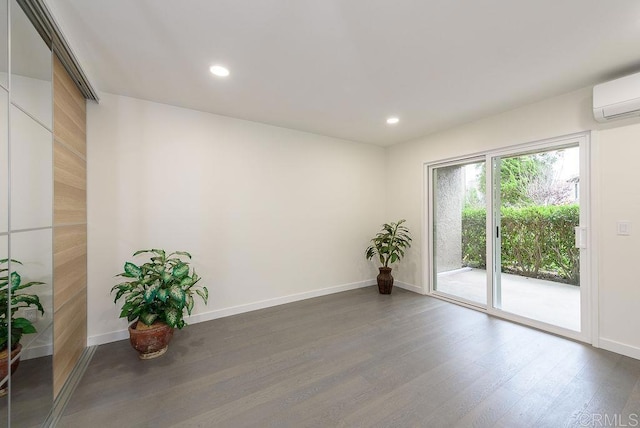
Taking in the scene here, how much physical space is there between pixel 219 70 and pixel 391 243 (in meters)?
3.32

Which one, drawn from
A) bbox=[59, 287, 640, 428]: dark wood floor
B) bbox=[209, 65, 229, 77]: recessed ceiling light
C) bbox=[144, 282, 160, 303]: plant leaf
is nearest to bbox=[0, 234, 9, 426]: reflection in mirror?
bbox=[59, 287, 640, 428]: dark wood floor

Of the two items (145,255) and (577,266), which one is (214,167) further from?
(577,266)

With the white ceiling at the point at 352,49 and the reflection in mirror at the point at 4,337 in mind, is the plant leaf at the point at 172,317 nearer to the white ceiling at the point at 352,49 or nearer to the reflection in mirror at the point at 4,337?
the reflection in mirror at the point at 4,337

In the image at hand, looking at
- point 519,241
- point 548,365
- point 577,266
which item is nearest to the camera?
point 548,365

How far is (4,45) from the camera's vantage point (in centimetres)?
119

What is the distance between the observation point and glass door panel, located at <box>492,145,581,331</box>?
2.69m

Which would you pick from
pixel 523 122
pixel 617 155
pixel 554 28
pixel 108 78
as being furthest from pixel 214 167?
pixel 617 155

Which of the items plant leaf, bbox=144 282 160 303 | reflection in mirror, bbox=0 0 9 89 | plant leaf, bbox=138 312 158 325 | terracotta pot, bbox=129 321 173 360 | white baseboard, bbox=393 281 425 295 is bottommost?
white baseboard, bbox=393 281 425 295

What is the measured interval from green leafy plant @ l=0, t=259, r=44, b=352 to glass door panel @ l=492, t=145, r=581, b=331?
4279 millimetres

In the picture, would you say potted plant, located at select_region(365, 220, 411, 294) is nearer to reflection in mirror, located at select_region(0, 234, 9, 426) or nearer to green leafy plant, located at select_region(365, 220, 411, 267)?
green leafy plant, located at select_region(365, 220, 411, 267)

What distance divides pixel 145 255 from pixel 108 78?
5.79ft

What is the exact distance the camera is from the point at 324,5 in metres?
1.51

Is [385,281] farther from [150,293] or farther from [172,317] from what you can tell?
[150,293]

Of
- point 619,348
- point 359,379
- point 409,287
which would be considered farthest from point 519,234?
point 359,379
